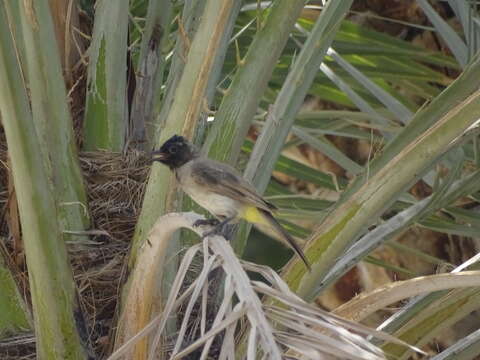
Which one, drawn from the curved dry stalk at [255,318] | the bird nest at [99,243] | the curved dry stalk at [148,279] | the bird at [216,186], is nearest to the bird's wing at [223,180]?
the bird at [216,186]

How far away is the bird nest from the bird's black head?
0.21 meters

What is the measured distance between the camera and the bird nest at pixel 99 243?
2412 millimetres

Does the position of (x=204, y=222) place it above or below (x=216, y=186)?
above

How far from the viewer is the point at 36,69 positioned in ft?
7.67

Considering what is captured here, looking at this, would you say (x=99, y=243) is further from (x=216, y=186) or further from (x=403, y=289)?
(x=403, y=289)

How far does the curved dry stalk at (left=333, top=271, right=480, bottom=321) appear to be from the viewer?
6.00 ft

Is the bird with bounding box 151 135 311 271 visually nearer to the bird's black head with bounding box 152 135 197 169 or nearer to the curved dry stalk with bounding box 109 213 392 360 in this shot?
the bird's black head with bounding box 152 135 197 169

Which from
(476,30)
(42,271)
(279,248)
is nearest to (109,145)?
(42,271)

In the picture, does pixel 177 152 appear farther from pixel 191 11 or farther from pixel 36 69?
pixel 191 11

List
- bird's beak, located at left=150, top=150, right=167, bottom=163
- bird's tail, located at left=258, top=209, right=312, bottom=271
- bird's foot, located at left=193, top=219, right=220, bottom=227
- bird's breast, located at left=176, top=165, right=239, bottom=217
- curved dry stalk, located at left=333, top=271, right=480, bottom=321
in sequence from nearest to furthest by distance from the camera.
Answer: curved dry stalk, located at left=333, top=271, right=480, bottom=321 → bird's foot, located at left=193, top=219, right=220, bottom=227 → bird's tail, located at left=258, top=209, right=312, bottom=271 → bird's beak, located at left=150, top=150, right=167, bottom=163 → bird's breast, located at left=176, top=165, right=239, bottom=217

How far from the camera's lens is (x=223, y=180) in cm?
243

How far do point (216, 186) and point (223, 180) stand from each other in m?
0.02

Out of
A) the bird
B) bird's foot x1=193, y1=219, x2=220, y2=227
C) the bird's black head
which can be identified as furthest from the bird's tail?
the bird's black head

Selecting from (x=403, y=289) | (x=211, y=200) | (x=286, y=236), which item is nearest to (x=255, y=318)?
(x=403, y=289)
